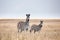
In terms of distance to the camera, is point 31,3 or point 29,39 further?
point 31,3

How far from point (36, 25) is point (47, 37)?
0.65ft

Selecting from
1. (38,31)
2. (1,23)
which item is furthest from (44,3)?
(1,23)

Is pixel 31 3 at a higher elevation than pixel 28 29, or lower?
higher

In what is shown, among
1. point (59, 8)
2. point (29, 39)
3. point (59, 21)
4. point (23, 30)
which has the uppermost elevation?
point (59, 8)

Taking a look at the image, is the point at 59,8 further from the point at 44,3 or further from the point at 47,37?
the point at 47,37

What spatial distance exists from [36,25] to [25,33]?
0.17m

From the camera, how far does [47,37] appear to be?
1613 millimetres

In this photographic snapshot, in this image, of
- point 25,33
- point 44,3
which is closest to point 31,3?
point 44,3

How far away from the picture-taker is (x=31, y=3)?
1702 millimetres

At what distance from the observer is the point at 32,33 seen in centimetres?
163

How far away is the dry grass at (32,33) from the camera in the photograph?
1604 mm

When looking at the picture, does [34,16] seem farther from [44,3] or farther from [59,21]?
[59,21]

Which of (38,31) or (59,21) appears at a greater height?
(59,21)

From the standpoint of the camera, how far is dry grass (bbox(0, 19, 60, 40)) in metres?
1.60
